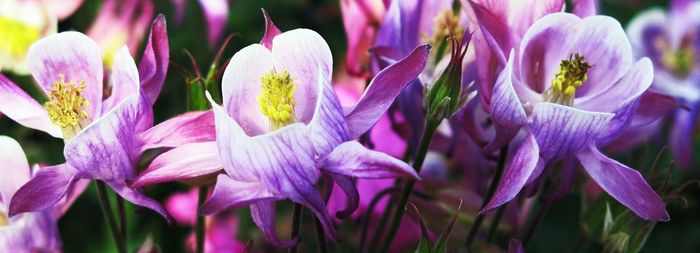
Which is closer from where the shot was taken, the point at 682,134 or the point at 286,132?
the point at 286,132

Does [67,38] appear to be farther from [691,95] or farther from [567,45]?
[691,95]

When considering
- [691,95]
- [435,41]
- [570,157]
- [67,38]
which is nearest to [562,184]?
[570,157]

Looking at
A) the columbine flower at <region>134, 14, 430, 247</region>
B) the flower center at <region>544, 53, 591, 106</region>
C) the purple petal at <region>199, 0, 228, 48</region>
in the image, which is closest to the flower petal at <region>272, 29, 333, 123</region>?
the columbine flower at <region>134, 14, 430, 247</region>

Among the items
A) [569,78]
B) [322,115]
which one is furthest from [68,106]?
[569,78]

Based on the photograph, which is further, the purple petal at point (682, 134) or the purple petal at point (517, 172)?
the purple petal at point (682, 134)

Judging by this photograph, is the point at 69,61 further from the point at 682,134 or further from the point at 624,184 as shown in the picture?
the point at 682,134

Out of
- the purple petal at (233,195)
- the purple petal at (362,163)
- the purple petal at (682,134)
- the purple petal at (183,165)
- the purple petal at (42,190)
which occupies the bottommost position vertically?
the purple petal at (682,134)

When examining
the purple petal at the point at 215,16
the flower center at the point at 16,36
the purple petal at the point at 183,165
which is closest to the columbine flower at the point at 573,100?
the purple petal at the point at 183,165

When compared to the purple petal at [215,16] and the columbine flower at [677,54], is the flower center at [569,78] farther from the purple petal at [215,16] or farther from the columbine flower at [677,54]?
→ the columbine flower at [677,54]
